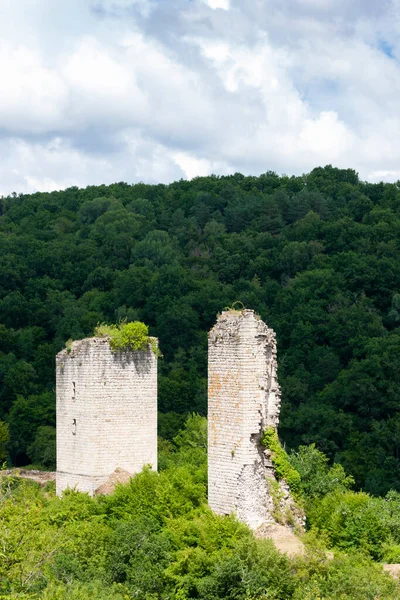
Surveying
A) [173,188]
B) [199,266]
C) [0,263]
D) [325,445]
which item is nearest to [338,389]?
[325,445]

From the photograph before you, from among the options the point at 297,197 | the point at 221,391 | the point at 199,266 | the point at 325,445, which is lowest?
the point at 325,445

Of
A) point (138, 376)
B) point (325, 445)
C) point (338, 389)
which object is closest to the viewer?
point (138, 376)

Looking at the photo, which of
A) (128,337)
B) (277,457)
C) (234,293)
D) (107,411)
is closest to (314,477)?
(277,457)

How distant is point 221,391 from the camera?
2155 centimetres

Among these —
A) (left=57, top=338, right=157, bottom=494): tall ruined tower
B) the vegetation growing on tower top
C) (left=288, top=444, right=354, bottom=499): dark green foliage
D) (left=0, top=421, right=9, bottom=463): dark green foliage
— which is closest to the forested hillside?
(left=0, top=421, right=9, bottom=463): dark green foliage

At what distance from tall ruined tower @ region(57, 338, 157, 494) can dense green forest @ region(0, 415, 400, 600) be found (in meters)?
1.22

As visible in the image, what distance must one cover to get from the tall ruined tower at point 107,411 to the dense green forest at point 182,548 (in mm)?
1217

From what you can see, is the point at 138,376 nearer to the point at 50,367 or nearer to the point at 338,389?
the point at 338,389

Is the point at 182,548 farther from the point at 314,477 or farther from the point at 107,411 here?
the point at 107,411

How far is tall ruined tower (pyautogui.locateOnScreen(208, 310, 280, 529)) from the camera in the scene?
69.3ft

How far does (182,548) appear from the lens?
20.9 metres

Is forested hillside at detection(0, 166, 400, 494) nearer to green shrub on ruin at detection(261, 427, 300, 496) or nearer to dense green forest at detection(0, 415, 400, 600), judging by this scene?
dense green forest at detection(0, 415, 400, 600)

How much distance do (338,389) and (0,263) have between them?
2754 centimetres

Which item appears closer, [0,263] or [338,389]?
[338,389]
